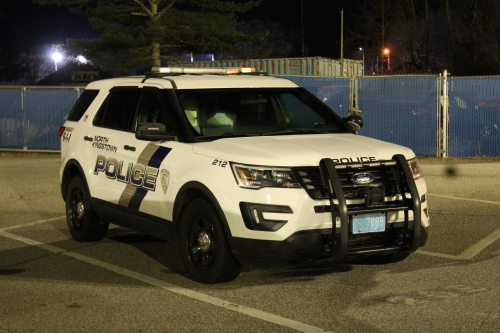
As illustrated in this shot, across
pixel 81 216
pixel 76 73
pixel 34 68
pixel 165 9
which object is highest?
pixel 34 68

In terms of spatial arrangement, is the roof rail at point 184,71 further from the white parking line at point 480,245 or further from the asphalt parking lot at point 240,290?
the white parking line at point 480,245

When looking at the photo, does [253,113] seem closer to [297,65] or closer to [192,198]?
[192,198]

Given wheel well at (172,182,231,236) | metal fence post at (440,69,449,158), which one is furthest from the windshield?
metal fence post at (440,69,449,158)

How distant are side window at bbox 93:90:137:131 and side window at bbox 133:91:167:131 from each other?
102 millimetres

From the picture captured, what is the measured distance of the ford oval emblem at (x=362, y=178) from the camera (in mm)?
5859

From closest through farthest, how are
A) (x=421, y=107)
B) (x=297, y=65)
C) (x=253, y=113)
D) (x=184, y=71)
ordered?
(x=253, y=113) → (x=184, y=71) → (x=421, y=107) → (x=297, y=65)

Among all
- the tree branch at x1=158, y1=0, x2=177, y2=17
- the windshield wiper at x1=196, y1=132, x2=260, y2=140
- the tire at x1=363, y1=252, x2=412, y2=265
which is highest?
the tree branch at x1=158, y1=0, x2=177, y2=17

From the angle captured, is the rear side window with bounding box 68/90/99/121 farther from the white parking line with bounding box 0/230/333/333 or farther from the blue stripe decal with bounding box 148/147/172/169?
the blue stripe decal with bounding box 148/147/172/169

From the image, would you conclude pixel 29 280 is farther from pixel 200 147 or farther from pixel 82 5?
pixel 82 5

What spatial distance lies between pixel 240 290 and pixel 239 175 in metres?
1.03

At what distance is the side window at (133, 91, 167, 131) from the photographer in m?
7.12

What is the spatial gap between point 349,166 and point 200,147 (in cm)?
134

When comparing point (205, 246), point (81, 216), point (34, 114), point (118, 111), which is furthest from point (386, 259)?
point (34, 114)

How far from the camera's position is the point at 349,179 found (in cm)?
587
